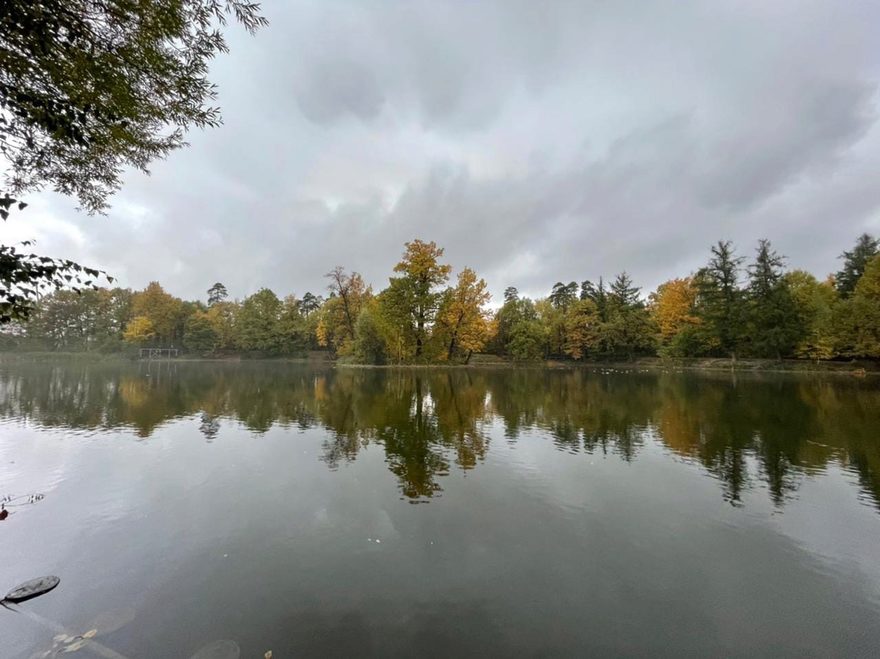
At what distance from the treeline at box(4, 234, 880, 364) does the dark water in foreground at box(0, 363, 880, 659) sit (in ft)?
120

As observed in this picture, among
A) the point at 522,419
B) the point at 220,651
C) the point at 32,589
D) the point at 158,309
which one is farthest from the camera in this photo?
the point at 158,309

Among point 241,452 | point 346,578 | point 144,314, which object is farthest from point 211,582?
point 144,314

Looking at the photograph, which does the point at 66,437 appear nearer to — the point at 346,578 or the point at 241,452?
the point at 241,452

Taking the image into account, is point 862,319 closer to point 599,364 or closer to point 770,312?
point 770,312

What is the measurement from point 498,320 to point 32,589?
6102cm

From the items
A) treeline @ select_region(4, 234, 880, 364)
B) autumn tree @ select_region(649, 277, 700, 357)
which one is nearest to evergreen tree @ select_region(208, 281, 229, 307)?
treeline @ select_region(4, 234, 880, 364)

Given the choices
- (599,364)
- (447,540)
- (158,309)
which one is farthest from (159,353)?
(447,540)

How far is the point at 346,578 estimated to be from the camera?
524 centimetres

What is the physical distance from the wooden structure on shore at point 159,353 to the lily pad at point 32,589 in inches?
3299

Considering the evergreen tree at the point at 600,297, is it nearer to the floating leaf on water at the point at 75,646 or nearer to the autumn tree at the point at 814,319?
the autumn tree at the point at 814,319

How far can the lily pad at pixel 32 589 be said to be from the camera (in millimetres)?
4738

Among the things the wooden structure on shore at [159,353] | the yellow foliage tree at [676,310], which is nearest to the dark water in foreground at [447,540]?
the yellow foliage tree at [676,310]

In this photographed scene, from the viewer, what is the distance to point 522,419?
1662 cm

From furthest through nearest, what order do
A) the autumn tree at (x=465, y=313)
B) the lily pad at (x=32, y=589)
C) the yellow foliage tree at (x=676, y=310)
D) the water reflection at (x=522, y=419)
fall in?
the yellow foliage tree at (x=676, y=310) < the autumn tree at (x=465, y=313) < the water reflection at (x=522, y=419) < the lily pad at (x=32, y=589)
